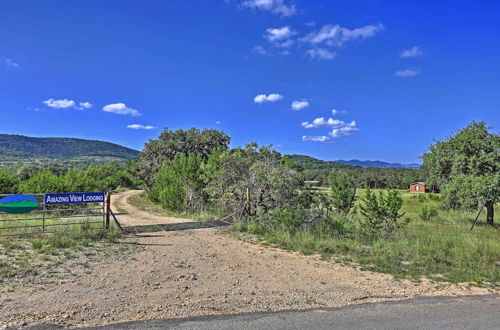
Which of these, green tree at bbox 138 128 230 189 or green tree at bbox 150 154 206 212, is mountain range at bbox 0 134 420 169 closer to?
green tree at bbox 138 128 230 189

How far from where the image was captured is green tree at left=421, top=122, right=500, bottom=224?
1717cm

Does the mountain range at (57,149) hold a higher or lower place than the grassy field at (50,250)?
higher

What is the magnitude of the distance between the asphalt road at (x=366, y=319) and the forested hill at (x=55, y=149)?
160 m

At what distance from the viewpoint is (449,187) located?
62.3 ft

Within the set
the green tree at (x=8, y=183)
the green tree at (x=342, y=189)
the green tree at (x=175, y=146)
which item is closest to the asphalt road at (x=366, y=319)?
the green tree at (x=342, y=189)

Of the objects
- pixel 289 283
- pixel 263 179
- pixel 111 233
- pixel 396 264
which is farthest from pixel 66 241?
pixel 396 264

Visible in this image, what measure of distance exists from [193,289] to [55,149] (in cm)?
19296

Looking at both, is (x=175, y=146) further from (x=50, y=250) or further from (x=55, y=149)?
(x=55, y=149)

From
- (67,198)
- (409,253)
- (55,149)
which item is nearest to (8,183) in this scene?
(67,198)

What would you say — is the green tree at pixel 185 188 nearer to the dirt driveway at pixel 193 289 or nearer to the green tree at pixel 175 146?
the dirt driveway at pixel 193 289

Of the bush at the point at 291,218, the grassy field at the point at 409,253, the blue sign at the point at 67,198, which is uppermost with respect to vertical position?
the blue sign at the point at 67,198

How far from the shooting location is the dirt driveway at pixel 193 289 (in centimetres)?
501

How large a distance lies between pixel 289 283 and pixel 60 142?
20160 centimetres

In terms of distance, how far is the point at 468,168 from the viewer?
19.6 metres
